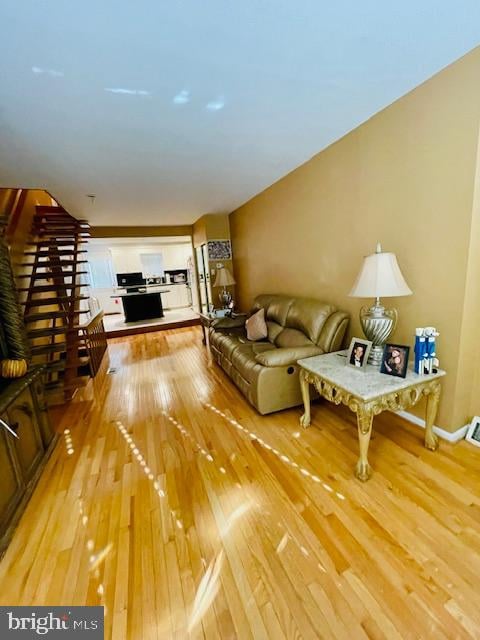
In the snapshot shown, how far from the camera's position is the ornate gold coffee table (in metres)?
1.59

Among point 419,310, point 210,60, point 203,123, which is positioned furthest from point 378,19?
point 419,310

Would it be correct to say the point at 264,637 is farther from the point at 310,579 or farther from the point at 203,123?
the point at 203,123

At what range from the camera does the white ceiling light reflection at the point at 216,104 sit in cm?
173

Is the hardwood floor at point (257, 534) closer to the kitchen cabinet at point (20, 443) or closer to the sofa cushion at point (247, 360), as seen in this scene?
the kitchen cabinet at point (20, 443)

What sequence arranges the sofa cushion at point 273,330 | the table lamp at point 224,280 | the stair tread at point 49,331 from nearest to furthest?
the stair tread at point 49,331, the sofa cushion at point 273,330, the table lamp at point 224,280

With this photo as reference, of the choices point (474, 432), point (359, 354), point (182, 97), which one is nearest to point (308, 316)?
point (359, 354)

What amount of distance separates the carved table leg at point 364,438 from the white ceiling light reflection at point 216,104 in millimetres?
2159

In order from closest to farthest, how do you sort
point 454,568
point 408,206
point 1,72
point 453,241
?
point 454,568 < point 1,72 < point 453,241 < point 408,206

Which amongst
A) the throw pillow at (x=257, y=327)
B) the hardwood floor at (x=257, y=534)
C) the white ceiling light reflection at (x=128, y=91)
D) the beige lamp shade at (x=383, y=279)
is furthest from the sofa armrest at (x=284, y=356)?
the white ceiling light reflection at (x=128, y=91)

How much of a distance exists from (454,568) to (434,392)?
928 mm

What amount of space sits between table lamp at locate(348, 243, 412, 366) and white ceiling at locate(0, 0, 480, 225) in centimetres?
106

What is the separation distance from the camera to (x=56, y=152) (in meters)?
2.29

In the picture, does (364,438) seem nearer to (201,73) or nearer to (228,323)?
(201,73)

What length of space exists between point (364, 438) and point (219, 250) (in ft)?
14.2
